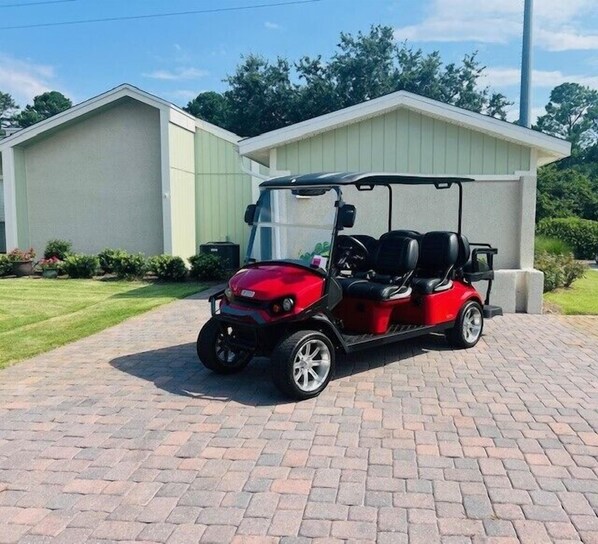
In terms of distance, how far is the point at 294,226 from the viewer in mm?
5676

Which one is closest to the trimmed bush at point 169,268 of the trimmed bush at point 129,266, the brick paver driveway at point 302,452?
the trimmed bush at point 129,266

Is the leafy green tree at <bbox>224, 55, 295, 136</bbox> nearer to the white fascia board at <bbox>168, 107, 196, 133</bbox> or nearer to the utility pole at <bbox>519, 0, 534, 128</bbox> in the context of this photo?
the utility pole at <bbox>519, 0, 534, 128</bbox>

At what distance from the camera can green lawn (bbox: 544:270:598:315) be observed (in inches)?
364

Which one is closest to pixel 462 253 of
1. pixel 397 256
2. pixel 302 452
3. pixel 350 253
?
pixel 397 256

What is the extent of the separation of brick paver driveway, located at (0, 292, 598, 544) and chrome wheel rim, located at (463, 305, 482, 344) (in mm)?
552

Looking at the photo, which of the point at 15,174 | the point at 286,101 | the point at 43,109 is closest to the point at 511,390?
the point at 15,174

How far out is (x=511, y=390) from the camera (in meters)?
5.12

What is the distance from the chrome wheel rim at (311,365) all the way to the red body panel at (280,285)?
34cm

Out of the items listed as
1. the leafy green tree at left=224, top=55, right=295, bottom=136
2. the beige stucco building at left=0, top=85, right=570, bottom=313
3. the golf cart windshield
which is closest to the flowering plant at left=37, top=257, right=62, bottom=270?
the beige stucco building at left=0, top=85, right=570, bottom=313

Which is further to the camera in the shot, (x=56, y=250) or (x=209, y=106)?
(x=209, y=106)

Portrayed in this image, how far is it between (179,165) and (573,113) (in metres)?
55.6

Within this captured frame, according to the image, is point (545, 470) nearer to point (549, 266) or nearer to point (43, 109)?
point (549, 266)

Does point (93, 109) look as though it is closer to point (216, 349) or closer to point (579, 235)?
point (216, 349)

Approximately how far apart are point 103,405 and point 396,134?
7.07m
